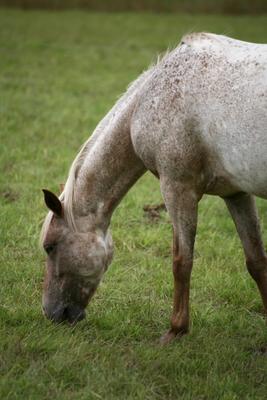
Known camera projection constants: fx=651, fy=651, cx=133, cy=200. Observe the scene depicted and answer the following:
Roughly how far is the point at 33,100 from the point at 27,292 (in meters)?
6.74

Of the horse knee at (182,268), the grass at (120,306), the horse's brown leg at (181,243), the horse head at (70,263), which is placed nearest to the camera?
the grass at (120,306)

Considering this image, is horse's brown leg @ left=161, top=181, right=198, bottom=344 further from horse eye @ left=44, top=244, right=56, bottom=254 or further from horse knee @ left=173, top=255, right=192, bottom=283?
horse eye @ left=44, top=244, right=56, bottom=254

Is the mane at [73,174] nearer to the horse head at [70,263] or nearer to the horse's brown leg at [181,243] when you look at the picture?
the horse head at [70,263]

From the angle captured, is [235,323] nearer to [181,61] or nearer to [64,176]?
[181,61]

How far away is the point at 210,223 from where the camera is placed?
652 centimetres

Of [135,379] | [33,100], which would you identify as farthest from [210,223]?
[33,100]

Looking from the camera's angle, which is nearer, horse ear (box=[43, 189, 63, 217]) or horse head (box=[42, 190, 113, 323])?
horse ear (box=[43, 189, 63, 217])

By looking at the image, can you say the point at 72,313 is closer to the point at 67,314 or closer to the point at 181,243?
the point at 67,314

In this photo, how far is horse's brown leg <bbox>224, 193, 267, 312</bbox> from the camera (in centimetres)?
438

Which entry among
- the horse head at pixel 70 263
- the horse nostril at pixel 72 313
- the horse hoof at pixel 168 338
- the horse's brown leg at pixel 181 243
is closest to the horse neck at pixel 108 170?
the horse head at pixel 70 263

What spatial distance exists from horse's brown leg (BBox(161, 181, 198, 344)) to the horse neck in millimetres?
385

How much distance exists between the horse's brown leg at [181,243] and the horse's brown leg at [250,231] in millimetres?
422

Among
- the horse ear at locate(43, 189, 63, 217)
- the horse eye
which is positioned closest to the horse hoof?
the horse eye

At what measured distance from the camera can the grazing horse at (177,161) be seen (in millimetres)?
3742
